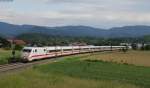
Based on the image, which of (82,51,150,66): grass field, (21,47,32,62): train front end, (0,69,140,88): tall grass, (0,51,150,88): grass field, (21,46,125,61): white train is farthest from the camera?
(82,51,150,66): grass field

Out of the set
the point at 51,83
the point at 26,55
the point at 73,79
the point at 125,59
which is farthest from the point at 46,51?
the point at 51,83

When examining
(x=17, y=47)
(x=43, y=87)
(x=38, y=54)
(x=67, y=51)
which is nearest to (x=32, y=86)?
(x=43, y=87)

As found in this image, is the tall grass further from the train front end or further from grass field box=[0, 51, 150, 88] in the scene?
the train front end

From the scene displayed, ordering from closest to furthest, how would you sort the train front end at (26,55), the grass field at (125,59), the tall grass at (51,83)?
1. the tall grass at (51,83)
2. the train front end at (26,55)
3. the grass field at (125,59)

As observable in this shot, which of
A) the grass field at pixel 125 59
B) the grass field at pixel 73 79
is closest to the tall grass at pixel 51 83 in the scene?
the grass field at pixel 73 79

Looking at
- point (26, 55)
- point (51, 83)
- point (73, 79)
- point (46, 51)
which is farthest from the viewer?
point (46, 51)

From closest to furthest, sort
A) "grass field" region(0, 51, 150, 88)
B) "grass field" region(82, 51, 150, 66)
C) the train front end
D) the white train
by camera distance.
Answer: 1. "grass field" region(0, 51, 150, 88)
2. the train front end
3. the white train
4. "grass field" region(82, 51, 150, 66)

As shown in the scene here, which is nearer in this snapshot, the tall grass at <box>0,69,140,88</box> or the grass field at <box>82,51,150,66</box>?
the tall grass at <box>0,69,140,88</box>

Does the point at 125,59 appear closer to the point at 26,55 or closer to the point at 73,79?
the point at 26,55

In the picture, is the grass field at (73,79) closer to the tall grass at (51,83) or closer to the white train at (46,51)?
the tall grass at (51,83)

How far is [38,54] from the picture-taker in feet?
208

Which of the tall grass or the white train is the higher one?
the white train

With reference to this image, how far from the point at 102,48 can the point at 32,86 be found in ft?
339

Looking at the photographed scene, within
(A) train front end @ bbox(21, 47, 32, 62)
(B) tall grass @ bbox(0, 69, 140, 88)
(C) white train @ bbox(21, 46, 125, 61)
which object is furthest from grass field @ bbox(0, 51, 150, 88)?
(C) white train @ bbox(21, 46, 125, 61)
